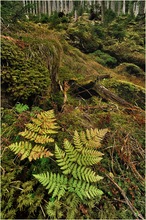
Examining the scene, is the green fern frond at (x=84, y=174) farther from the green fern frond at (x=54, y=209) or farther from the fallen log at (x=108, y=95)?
the fallen log at (x=108, y=95)

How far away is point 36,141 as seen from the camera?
1.67 metres

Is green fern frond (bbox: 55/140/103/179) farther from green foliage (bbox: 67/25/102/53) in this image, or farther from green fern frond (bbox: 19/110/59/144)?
green foliage (bbox: 67/25/102/53)

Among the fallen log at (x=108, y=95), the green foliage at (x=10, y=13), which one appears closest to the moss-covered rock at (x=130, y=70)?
the fallen log at (x=108, y=95)

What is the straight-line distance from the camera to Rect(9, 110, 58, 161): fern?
159cm

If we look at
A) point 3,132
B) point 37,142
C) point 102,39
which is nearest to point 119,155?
point 37,142

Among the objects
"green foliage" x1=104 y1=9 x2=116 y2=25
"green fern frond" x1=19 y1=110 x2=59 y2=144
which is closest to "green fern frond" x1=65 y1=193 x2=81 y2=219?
"green fern frond" x1=19 y1=110 x2=59 y2=144

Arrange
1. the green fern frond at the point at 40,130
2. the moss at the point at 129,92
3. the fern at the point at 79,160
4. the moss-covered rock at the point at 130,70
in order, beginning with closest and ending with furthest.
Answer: the fern at the point at 79,160
the green fern frond at the point at 40,130
the moss at the point at 129,92
the moss-covered rock at the point at 130,70

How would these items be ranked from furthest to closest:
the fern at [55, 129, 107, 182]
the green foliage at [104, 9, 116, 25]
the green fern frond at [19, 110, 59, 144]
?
the green foliage at [104, 9, 116, 25] → the green fern frond at [19, 110, 59, 144] → the fern at [55, 129, 107, 182]

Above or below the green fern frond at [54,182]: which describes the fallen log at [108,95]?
above

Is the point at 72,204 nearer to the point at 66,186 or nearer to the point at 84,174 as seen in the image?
the point at 66,186

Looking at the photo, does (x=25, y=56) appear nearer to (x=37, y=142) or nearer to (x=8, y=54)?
(x=8, y=54)

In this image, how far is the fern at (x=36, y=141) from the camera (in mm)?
1594

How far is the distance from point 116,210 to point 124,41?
39.2ft

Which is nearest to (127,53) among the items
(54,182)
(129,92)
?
(129,92)
